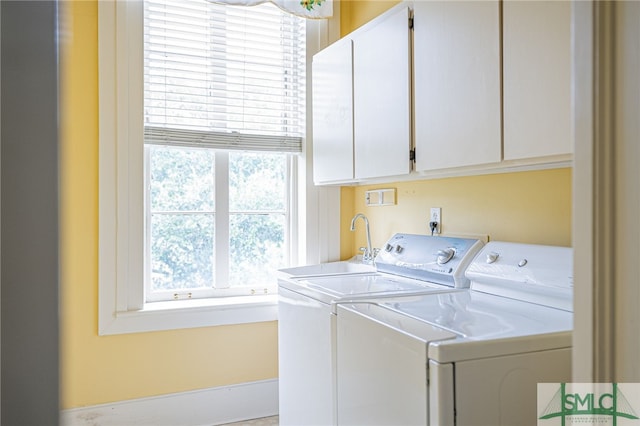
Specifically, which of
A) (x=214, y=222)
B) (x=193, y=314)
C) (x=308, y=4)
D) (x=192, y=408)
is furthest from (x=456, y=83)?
(x=192, y=408)

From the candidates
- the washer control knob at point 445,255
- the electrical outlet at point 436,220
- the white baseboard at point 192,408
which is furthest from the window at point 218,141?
the washer control knob at point 445,255

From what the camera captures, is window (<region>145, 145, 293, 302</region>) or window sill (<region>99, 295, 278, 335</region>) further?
window (<region>145, 145, 293, 302</region>)

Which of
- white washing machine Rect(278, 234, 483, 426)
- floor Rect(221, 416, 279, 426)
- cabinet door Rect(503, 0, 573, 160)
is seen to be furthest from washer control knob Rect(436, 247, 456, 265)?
floor Rect(221, 416, 279, 426)

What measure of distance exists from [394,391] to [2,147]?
1230 mm

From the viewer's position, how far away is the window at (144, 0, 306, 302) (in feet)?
8.81

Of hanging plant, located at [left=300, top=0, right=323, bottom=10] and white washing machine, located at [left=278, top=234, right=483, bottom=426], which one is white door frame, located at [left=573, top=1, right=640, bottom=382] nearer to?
white washing machine, located at [left=278, top=234, right=483, bottom=426]

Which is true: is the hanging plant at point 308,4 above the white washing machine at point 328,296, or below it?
above

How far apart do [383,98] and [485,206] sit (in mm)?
660

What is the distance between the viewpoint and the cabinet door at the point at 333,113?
2.52 meters

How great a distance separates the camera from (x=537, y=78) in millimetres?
1444

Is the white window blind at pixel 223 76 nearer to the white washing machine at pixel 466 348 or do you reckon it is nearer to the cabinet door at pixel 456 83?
the cabinet door at pixel 456 83

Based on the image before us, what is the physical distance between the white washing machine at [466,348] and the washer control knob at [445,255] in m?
0.19

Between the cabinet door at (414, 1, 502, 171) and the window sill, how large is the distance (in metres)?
1.35

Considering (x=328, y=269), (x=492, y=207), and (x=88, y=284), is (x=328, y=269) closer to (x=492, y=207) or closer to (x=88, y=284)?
(x=492, y=207)
